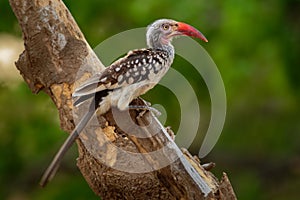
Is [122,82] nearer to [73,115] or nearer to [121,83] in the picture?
[121,83]

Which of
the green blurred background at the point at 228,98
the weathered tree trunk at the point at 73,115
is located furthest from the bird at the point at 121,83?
the green blurred background at the point at 228,98

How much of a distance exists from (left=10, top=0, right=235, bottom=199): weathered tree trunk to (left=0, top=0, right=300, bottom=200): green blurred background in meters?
2.53

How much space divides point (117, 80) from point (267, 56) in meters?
4.01

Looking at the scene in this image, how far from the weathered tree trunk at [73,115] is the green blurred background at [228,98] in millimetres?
2533

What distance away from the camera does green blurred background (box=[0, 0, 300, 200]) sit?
678 centimetres

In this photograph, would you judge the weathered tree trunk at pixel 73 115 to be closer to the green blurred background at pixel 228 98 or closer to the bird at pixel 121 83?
the bird at pixel 121 83

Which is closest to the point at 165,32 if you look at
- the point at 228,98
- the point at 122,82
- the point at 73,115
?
the point at 122,82

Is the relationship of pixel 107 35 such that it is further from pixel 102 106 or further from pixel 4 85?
pixel 102 106

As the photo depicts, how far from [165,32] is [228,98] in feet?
→ 11.5

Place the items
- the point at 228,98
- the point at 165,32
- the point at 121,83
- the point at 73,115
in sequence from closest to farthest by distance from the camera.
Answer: the point at 121,83, the point at 165,32, the point at 73,115, the point at 228,98

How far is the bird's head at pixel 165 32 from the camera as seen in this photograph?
3561 millimetres

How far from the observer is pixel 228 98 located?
7.02 metres

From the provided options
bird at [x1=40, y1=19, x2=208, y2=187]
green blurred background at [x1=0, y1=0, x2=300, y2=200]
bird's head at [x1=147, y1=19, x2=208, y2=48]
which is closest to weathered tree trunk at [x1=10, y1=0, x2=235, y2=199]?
bird at [x1=40, y1=19, x2=208, y2=187]

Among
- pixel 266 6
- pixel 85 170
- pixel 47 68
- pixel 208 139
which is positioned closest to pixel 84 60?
pixel 47 68
